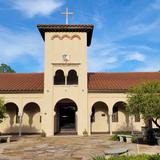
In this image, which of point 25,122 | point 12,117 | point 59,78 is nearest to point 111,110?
point 59,78

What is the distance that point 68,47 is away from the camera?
2431cm

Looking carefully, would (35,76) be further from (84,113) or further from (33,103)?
(84,113)

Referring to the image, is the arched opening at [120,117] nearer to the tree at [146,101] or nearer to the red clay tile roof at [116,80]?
the red clay tile roof at [116,80]

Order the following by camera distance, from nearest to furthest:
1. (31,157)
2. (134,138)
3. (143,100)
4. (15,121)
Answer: (31,157), (143,100), (134,138), (15,121)

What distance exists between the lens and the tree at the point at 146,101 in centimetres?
1566

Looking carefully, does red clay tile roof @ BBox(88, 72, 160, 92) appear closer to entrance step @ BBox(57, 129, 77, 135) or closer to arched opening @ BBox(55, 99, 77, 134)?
arched opening @ BBox(55, 99, 77, 134)

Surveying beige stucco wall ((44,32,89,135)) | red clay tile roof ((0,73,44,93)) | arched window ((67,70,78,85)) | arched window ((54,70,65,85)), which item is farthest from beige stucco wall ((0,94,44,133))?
arched window ((67,70,78,85))

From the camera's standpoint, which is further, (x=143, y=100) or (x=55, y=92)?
(x=55, y=92)

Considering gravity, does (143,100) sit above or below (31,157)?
above

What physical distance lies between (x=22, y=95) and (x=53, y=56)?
200 inches

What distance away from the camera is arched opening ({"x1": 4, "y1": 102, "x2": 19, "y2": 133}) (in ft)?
84.3

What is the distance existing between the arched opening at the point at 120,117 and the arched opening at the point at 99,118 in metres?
0.95

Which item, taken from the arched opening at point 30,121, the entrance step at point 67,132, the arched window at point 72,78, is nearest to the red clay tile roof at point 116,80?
the arched window at point 72,78

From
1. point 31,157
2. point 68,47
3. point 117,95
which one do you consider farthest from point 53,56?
point 31,157
